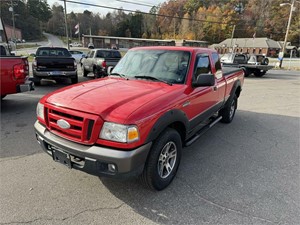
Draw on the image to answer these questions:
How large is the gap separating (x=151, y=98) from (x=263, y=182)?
2038 mm

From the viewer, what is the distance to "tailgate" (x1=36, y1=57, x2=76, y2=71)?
929 centimetres

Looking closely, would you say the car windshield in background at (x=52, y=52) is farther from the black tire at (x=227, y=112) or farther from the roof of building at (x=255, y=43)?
the roof of building at (x=255, y=43)

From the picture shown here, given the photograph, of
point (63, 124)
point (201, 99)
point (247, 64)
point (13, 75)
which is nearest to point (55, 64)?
point (13, 75)

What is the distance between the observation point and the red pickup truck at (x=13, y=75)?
5.41 metres

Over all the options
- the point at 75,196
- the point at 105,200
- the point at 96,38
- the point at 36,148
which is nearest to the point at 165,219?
the point at 105,200

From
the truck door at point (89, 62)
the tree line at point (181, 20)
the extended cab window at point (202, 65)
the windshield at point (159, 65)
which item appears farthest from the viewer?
the tree line at point (181, 20)

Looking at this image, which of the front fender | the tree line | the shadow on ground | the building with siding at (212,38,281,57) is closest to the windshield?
the front fender

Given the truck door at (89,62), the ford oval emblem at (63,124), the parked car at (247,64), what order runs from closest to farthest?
the ford oval emblem at (63,124), the truck door at (89,62), the parked car at (247,64)

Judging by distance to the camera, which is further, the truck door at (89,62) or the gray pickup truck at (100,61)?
the truck door at (89,62)

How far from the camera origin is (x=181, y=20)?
93.8 m

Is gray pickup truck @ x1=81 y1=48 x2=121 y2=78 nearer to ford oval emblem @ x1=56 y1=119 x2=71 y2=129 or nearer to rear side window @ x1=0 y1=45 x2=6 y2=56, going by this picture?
rear side window @ x1=0 y1=45 x2=6 y2=56

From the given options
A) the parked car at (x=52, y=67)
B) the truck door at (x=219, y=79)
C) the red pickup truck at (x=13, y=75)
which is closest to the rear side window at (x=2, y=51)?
the red pickup truck at (x=13, y=75)

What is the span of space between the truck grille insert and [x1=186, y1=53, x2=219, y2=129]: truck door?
1472 millimetres

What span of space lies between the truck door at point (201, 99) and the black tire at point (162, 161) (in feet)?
1.91
